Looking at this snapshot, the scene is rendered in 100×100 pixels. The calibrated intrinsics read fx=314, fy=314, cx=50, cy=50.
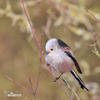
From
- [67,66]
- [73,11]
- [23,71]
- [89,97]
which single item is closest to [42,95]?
[23,71]

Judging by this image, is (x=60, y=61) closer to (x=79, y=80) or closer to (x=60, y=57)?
(x=60, y=57)

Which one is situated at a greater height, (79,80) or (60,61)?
(60,61)

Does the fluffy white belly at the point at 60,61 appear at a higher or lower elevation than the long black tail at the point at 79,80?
higher

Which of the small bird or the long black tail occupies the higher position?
the small bird

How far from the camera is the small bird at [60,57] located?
1694 millimetres

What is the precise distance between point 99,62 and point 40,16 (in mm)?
950

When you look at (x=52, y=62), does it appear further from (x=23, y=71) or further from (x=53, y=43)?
(x=23, y=71)

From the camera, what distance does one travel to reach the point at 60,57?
5.69 feet

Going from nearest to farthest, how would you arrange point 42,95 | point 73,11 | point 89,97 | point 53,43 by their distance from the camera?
point 53,43 < point 73,11 < point 89,97 < point 42,95

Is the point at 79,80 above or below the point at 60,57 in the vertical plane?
below

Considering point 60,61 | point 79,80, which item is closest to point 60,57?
point 60,61

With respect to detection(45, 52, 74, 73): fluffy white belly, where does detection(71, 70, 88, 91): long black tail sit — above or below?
below

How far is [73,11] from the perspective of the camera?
288cm

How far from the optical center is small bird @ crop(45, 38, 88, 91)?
5.56 feet
